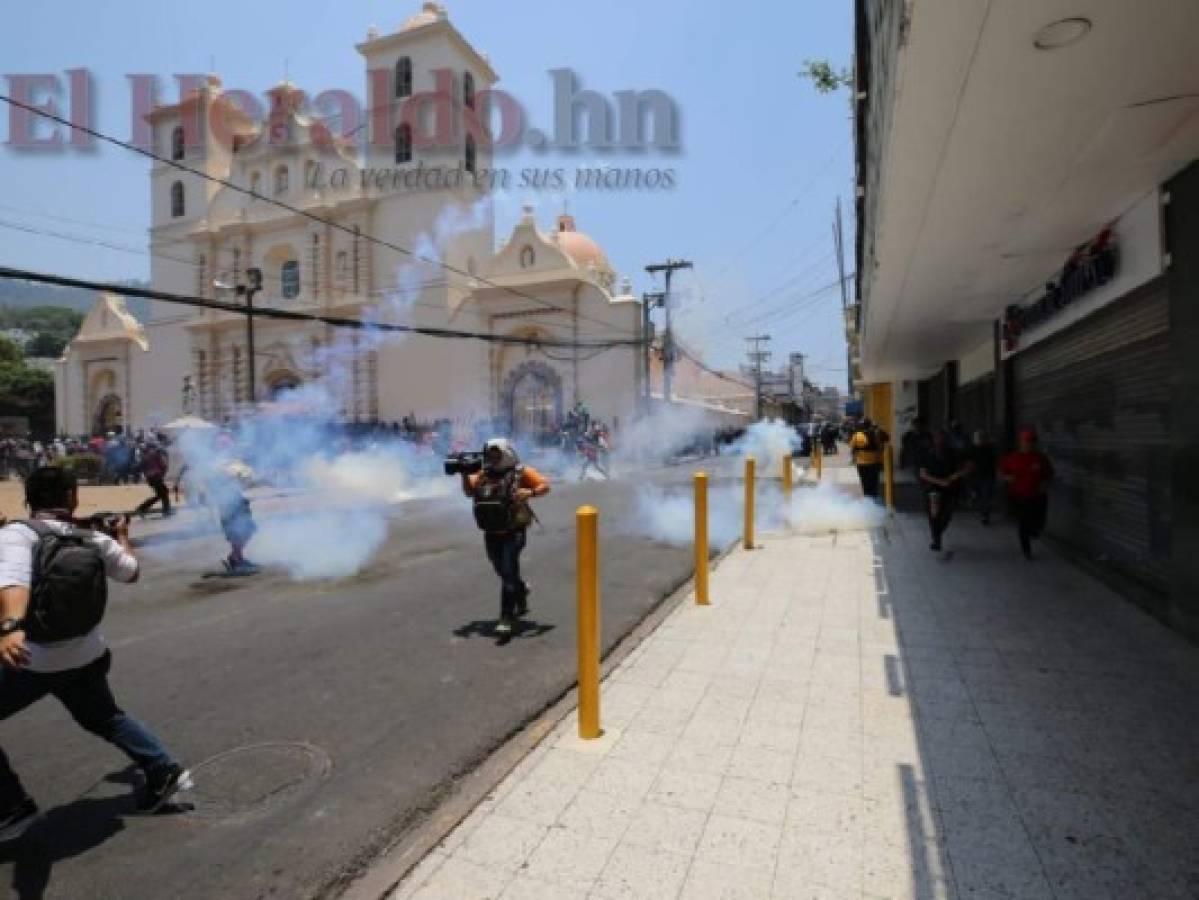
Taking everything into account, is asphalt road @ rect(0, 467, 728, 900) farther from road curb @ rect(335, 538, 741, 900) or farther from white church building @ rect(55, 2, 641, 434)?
white church building @ rect(55, 2, 641, 434)

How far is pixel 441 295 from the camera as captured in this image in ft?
108

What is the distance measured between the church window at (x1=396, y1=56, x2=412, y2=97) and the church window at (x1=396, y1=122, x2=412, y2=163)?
2.04 metres

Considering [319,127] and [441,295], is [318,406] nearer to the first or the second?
[441,295]

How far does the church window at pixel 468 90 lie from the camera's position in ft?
110

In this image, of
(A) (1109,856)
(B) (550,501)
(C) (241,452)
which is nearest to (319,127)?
(C) (241,452)

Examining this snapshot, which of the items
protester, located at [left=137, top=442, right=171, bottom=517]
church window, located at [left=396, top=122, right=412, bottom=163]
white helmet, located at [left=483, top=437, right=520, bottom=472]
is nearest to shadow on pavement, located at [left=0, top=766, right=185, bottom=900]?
white helmet, located at [left=483, top=437, right=520, bottom=472]

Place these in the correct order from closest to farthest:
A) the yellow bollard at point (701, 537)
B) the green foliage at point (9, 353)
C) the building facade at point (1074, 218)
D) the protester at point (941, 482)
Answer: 1. the building facade at point (1074, 218)
2. the yellow bollard at point (701, 537)
3. the protester at point (941, 482)
4. the green foliage at point (9, 353)

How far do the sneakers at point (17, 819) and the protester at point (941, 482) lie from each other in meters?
8.34

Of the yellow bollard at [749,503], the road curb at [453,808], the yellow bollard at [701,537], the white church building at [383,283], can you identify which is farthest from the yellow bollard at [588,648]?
the white church building at [383,283]

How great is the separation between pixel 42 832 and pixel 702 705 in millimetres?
3124

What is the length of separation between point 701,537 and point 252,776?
3.95m

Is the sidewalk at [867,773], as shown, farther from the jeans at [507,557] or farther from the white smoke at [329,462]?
the white smoke at [329,462]

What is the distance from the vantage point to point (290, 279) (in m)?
36.6

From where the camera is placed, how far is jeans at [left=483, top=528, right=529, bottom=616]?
5502mm
